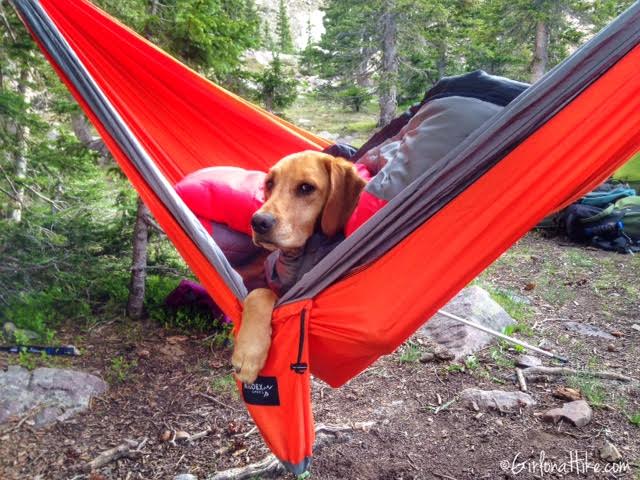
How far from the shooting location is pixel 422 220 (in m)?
1.53

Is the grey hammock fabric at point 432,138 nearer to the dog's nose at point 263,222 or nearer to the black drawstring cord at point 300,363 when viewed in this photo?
the dog's nose at point 263,222

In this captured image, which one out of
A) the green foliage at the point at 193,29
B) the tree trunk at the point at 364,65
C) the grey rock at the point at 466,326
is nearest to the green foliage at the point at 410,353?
the grey rock at the point at 466,326

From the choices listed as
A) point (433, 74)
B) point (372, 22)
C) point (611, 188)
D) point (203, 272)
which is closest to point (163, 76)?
point (203, 272)

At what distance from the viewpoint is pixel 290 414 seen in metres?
1.67

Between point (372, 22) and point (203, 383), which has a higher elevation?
point (372, 22)

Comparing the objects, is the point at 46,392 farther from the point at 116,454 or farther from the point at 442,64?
the point at 442,64

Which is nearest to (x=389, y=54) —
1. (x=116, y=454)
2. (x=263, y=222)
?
(x=263, y=222)

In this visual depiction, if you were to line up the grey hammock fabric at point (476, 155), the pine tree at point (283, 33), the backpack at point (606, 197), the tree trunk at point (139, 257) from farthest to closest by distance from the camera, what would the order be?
the pine tree at point (283, 33) < the backpack at point (606, 197) < the tree trunk at point (139, 257) < the grey hammock fabric at point (476, 155)

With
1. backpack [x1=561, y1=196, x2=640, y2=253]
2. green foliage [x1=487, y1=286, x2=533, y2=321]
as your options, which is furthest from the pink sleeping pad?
backpack [x1=561, y1=196, x2=640, y2=253]

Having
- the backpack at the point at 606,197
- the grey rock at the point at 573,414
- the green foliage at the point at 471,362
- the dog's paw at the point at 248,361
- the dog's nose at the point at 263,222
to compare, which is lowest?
the green foliage at the point at 471,362

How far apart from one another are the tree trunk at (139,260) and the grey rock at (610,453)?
2.80 meters

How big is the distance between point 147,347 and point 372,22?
10.4m

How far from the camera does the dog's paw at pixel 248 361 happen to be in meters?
1.62

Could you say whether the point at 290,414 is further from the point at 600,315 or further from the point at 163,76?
the point at 600,315
